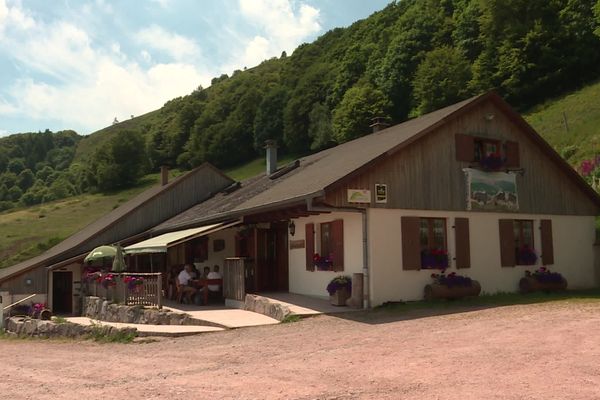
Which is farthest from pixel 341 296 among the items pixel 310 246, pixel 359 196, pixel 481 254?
pixel 481 254

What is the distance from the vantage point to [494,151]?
16672mm

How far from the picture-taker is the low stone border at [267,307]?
1310cm

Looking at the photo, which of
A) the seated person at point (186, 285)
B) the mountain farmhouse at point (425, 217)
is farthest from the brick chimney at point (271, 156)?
the seated person at point (186, 285)

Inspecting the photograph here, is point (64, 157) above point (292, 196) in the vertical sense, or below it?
above

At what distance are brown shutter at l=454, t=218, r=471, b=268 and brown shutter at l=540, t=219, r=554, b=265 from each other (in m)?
2.96

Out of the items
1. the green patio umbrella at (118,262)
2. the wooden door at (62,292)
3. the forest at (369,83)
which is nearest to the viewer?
the green patio umbrella at (118,262)

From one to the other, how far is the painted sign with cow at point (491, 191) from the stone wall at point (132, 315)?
764cm

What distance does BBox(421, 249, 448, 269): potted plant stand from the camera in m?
14.6

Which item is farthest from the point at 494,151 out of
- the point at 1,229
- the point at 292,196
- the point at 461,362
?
the point at 1,229

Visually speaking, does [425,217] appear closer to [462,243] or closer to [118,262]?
[462,243]

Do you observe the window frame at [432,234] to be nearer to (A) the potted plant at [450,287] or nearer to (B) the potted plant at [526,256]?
(A) the potted plant at [450,287]

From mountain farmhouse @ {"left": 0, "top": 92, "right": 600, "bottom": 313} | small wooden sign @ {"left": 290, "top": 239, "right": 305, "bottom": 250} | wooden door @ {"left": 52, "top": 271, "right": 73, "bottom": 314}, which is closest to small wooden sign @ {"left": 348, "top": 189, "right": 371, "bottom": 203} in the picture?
mountain farmhouse @ {"left": 0, "top": 92, "right": 600, "bottom": 313}

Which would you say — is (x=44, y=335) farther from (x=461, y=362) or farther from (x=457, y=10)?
(x=457, y=10)

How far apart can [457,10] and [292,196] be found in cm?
5281
